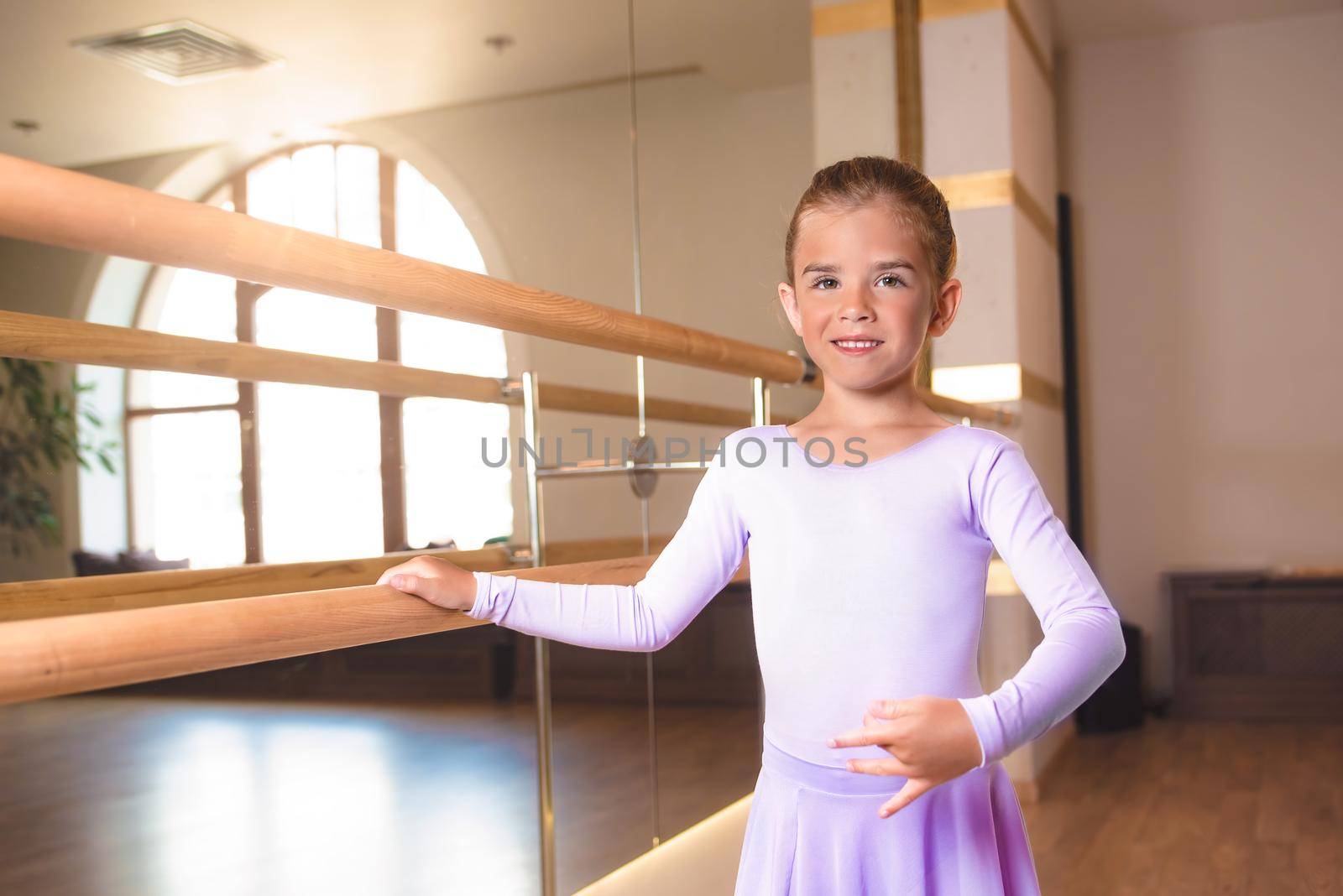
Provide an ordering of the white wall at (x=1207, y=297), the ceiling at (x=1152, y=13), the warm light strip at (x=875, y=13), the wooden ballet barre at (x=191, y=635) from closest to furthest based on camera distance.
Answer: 1. the wooden ballet barre at (x=191, y=635)
2. the warm light strip at (x=875, y=13)
3. the ceiling at (x=1152, y=13)
4. the white wall at (x=1207, y=297)

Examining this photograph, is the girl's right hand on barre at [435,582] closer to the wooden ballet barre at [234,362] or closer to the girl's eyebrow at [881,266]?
the girl's eyebrow at [881,266]

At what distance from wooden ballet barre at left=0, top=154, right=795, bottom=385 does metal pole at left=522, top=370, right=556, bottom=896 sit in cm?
44

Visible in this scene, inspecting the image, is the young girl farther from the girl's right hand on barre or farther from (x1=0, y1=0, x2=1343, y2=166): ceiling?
(x1=0, y1=0, x2=1343, y2=166): ceiling

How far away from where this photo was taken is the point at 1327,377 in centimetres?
509

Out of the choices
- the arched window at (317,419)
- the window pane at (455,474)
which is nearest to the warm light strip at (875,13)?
the arched window at (317,419)

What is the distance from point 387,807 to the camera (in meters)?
1.52

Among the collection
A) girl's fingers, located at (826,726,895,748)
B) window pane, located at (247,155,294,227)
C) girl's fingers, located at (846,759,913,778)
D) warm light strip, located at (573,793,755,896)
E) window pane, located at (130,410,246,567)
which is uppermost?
window pane, located at (247,155,294,227)

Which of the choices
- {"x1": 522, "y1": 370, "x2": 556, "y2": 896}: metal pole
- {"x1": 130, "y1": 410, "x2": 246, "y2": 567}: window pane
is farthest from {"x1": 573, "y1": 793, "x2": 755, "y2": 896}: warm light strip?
{"x1": 130, "y1": 410, "x2": 246, "y2": 567}: window pane

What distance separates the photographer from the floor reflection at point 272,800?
44.5 inches

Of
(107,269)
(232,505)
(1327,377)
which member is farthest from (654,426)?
(1327,377)

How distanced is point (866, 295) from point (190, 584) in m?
0.80

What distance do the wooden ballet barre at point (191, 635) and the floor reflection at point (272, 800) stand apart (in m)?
0.49

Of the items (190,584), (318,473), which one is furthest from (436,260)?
(190,584)

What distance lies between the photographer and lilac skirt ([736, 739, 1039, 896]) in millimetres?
888
